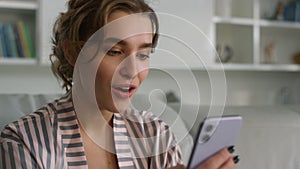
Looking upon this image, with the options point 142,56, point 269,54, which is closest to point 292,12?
point 269,54

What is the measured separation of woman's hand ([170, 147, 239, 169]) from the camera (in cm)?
78

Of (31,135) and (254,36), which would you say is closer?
(31,135)

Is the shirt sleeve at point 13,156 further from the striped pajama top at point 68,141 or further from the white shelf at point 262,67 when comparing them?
the white shelf at point 262,67

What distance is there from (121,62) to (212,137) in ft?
0.84

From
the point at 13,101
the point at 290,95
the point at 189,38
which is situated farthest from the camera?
the point at 290,95

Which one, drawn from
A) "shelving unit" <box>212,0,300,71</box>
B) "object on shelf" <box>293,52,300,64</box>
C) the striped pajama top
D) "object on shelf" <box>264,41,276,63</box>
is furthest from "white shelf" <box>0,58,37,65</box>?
"object on shelf" <box>293,52,300,64</box>

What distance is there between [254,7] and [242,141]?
1640 mm

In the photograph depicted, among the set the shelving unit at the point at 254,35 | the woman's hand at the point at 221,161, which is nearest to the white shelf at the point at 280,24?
the shelving unit at the point at 254,35

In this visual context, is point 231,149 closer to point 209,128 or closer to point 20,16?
point 209,128

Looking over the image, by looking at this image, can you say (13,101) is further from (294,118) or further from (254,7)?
(254,7)

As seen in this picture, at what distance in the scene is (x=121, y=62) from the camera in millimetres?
905

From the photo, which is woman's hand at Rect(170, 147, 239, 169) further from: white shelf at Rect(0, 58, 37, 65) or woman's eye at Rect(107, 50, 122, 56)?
white shelf at Rect(0, 58, 37, 65)

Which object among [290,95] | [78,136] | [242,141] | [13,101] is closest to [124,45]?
[78,136]

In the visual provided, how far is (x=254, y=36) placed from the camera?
288 centimetres
